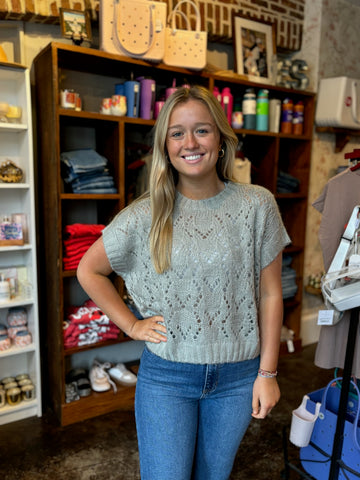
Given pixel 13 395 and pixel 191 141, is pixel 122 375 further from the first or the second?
pixel 191 141

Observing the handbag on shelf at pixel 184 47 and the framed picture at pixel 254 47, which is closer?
the handbag on shelf at pixel 184 47

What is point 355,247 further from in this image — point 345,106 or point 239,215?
point 345,106

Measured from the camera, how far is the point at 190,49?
2.59m

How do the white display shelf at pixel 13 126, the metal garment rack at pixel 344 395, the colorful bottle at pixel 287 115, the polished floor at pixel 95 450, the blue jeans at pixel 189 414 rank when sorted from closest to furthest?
1. the blue jeans at pixel 189 414
2. the metal garment rack at pixel 344 395
3. the polished floor at pixel 95 450
4. the white display shelf at pixel 13 126
5. the colorful bottle at pixel 287 115

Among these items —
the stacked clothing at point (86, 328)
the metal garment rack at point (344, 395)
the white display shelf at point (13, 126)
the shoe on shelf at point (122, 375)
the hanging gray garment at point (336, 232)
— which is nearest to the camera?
the metal garment rack at point (344, 395)

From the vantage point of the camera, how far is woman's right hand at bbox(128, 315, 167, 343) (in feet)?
4.01

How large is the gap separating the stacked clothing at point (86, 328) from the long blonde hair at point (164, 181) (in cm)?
151

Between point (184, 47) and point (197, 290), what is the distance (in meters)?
1.91

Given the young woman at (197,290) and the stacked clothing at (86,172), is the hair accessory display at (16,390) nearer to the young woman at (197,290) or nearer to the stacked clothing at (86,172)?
the stacked clothing at (86,172)

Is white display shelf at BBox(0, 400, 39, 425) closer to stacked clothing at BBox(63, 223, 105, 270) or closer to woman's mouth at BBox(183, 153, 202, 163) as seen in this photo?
stacked clothing at BBox(63, 223, 105, 270)

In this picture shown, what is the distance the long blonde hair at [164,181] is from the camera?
3.86ft

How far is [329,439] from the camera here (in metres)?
1.88

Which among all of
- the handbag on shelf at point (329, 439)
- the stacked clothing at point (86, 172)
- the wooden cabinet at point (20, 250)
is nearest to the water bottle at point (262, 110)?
the stacked clothing at point (86, 172)

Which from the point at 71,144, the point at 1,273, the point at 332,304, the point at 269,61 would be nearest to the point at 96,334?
the point at 1,273
